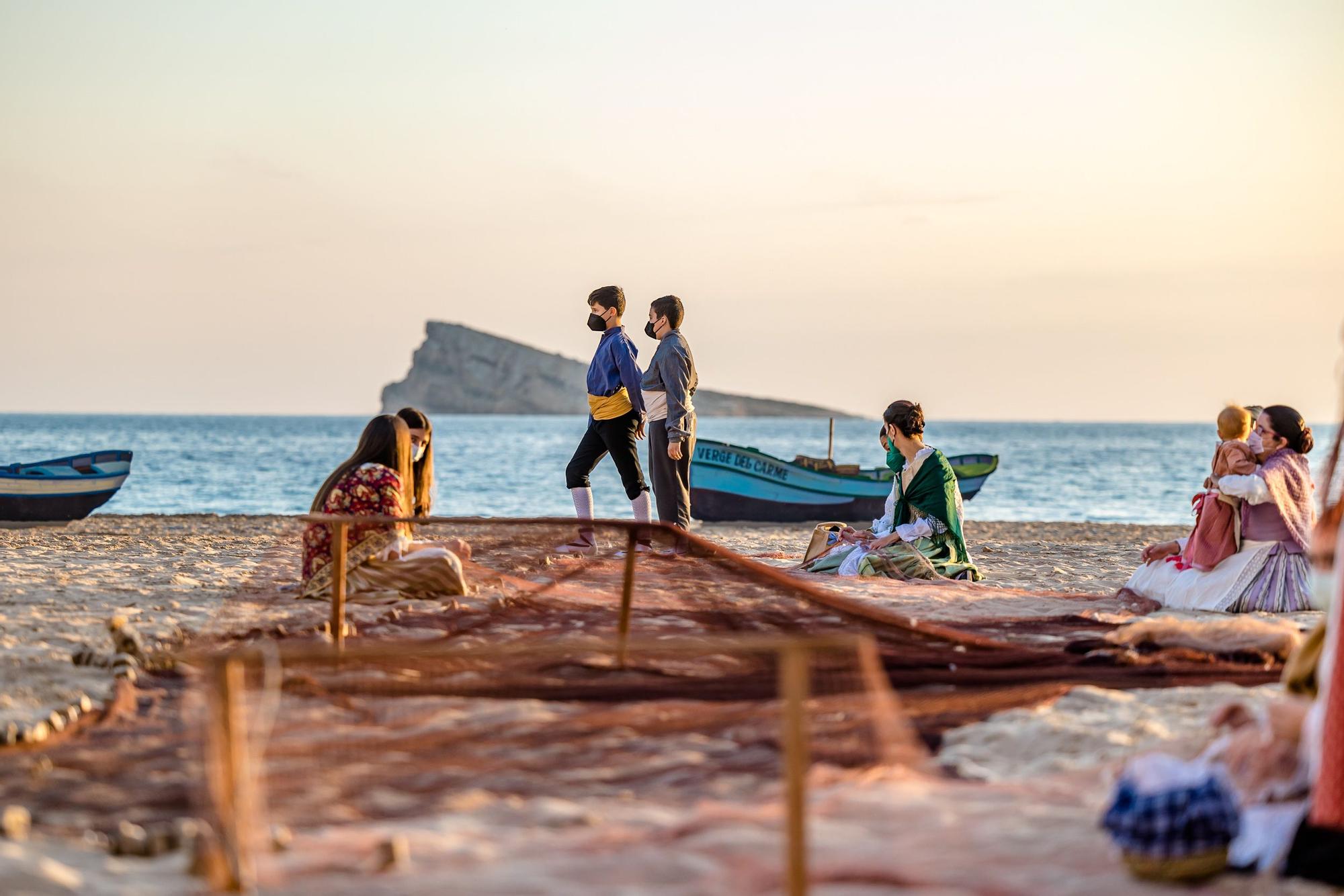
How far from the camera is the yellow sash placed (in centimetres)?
1009

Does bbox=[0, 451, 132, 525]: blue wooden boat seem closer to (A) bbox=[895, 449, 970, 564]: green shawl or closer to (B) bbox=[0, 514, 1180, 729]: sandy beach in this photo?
(B) bbox=[0, 514, 1180, 729]: sandy beach

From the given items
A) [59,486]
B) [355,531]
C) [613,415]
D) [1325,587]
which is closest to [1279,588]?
[613,415]

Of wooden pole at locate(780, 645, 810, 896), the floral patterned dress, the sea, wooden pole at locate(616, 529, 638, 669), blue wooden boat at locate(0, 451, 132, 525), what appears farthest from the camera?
the sea

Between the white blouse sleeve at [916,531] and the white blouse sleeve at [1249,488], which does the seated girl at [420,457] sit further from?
the white blouse sleeve at [1249,488]

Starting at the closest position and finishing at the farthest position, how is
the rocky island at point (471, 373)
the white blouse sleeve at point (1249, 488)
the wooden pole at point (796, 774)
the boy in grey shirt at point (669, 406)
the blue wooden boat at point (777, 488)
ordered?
the wooden pole at point (796, 774)
the white blouse sleeve at point (1249, 488)
the boy in grey shirt at point (669, 406)
the blue wooden boat at point (777, 488)
the rocky island at point (471, 373)

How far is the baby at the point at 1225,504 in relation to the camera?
317 inches

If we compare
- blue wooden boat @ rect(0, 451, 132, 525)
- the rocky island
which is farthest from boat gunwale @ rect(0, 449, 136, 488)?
the rocky island

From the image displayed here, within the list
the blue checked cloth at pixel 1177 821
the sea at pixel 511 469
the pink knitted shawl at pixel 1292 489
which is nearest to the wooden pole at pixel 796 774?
the blue checked cloth at pixel 1177 821

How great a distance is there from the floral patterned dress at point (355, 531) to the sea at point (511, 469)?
60.0ft

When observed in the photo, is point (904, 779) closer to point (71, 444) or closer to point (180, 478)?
point (180, 478)

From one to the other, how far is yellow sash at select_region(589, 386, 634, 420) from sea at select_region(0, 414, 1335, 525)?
1527cm

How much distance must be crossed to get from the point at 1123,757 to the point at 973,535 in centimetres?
1315

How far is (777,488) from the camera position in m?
18.5

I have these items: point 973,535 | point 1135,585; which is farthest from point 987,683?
point 973,535
